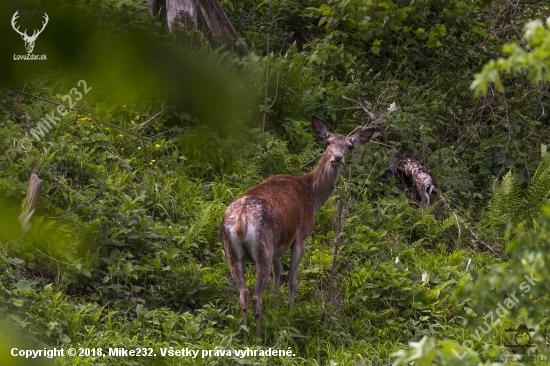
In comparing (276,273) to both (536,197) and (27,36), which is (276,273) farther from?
(27,36)

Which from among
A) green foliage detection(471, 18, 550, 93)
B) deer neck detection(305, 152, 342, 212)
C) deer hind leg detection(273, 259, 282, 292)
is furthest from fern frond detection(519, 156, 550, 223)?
green foliage detection(471, 18, 550, 93)

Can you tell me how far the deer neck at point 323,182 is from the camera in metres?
8.01

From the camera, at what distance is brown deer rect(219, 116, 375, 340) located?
6348 mm

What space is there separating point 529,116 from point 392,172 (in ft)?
8.37

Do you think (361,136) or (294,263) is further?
(361,136)

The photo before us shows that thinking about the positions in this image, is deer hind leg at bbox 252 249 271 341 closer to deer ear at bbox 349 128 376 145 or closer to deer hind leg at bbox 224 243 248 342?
deer hind leg at bbox 224 243 248 342

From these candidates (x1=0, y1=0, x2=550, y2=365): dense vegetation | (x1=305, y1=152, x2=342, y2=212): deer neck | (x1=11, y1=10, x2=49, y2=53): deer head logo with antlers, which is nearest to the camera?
(x1=11, y1=10, x2=49, y2=53): deer head logo with antlers

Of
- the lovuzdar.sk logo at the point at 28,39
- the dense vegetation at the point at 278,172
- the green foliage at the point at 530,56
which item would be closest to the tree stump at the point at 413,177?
the dense vegetation at the point at 278,172

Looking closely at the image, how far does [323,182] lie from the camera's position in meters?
8.06

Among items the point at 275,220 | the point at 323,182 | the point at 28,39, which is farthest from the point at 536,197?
the point at 28,39

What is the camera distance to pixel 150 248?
287 inches

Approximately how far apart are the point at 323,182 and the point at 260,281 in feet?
6.30

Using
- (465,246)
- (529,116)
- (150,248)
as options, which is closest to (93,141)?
(150,248)

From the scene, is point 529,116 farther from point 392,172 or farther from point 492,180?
point 392,172
